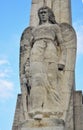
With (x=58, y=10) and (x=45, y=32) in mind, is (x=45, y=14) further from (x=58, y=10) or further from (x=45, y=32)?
(x=58, y=10)

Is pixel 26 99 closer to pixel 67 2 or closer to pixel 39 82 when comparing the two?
pixel 39 82

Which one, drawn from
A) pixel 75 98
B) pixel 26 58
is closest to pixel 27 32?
pixel 26 58

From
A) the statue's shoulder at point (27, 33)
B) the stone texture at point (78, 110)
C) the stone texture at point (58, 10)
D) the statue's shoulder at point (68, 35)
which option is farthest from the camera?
the stone texture at point (58, 10)

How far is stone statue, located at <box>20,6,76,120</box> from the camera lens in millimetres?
10891

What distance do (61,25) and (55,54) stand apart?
3.77 feet

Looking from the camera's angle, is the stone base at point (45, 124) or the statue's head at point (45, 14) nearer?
the stone base at point (45, 124)

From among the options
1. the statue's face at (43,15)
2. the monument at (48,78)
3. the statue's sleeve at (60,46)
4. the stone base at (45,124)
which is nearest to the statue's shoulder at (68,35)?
the monument at (48,78)

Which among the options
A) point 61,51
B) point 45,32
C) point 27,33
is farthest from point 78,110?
point 27,33

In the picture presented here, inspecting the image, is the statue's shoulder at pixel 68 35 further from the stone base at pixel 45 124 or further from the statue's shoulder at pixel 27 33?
the stone base at pixel 45 124

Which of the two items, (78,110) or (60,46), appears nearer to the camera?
(78,110)

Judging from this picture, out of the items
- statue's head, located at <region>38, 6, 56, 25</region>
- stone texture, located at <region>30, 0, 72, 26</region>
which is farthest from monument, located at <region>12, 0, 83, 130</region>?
stone texture, located at <region>30, 0, 72, 26</region>

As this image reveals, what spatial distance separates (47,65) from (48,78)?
400 mm

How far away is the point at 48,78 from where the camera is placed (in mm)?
11156

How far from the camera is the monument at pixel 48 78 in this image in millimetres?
10761
